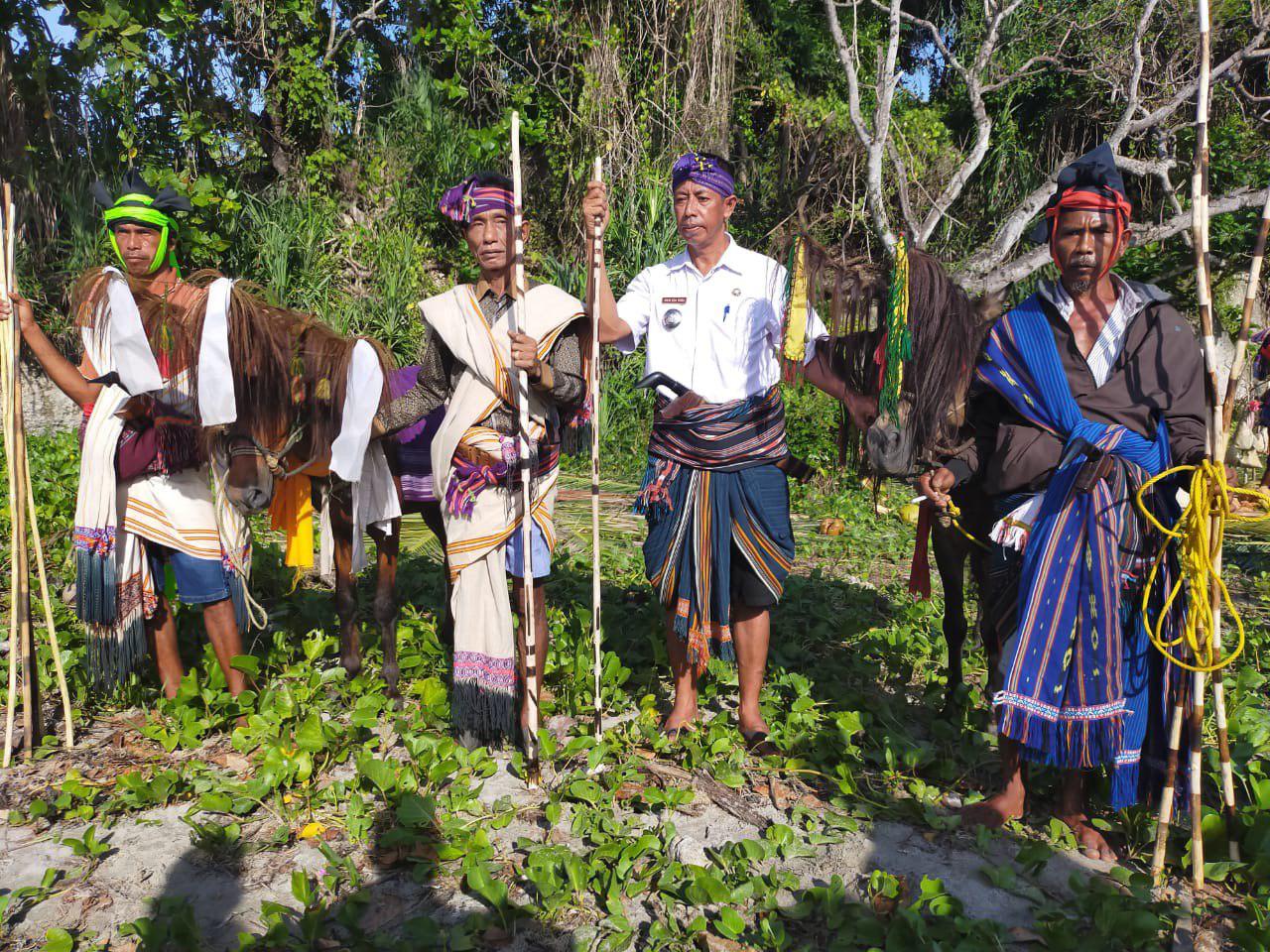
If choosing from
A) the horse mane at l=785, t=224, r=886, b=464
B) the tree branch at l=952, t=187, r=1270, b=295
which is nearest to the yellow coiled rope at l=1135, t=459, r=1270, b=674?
the horse mane at l=785, t=224, r=886, b=464

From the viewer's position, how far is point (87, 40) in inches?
318

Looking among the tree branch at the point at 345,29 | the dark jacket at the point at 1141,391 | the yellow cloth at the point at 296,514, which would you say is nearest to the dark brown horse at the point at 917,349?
the dark jacket at the point at 1141,391

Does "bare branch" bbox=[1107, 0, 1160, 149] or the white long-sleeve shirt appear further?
"bare branch" bbox=[1107, 0, 1160, 149]

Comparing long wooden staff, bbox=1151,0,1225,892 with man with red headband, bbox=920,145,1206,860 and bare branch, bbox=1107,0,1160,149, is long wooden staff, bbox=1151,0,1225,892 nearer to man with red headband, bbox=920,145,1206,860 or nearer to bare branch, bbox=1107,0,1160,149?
man with red headband, bbox=920,145,1206,860

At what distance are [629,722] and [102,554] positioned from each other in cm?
212

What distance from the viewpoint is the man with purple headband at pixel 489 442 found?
342 cm

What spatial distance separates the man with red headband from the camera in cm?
282

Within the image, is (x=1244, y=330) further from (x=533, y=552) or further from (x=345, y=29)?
(x=345, y=29)

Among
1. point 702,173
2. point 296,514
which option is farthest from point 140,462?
point 702,173

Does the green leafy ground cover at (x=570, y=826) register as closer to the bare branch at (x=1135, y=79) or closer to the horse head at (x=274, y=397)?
the horse head at (x=274, y=397)

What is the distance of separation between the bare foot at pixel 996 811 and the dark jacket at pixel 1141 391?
3.39 ft

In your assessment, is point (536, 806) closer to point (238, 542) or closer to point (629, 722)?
point (629, 722)

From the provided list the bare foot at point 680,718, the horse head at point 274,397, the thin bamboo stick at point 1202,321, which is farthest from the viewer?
the bare foot at point 680,718

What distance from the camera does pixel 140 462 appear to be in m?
3.56
